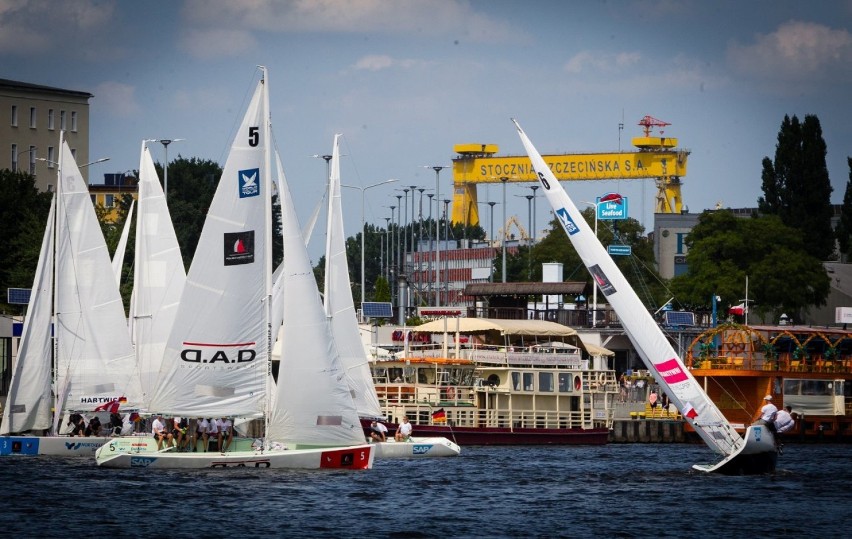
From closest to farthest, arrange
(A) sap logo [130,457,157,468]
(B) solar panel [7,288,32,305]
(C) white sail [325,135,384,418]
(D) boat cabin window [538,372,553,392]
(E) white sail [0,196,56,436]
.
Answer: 1. (A) sap logo [130,457,157,468]
2. (E) white sail [0,196,56,436]
3. (C) white sail [325,135,384,418]
4. (D) boat cabin window [538,372,553,392]
5. (B) solar panel [7,288,32,305]

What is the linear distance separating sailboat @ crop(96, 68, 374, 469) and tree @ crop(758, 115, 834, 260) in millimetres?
80750

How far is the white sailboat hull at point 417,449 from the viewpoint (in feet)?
189

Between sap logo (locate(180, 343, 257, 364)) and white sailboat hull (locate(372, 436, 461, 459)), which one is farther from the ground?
sap logo (locate(180, 343, 257, 364))

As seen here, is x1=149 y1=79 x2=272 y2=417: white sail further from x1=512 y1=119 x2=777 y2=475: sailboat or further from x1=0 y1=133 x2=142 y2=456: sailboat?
x1=0 y1=133 x2=142 y2=456: sailboat

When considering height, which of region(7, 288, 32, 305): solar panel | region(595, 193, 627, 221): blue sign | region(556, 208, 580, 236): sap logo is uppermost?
region(595, 193, 627, 221): blue sign

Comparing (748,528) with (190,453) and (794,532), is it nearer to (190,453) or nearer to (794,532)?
(794,532)

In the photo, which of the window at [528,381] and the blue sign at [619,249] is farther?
the blue sign at [619,249]

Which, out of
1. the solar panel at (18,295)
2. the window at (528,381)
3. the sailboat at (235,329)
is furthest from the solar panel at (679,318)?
the sailboat at (235,329)

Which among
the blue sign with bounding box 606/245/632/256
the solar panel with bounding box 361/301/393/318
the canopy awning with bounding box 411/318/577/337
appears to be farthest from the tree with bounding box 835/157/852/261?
the canopy awning with bounding box 411/318/577/337

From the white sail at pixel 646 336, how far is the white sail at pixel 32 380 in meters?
18.7

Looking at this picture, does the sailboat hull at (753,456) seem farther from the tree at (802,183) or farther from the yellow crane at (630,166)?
the yellow crane at (630,166)

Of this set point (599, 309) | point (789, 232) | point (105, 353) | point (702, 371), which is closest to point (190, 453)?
point (105, 353)

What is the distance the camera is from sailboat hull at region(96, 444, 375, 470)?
4562 centimetres

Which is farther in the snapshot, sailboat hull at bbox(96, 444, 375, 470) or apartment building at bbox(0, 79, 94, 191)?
apartment building at bbox(0, 79, 94, 191)
